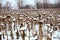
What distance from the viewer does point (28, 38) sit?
12.7ft

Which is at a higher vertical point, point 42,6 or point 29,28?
point 29,28

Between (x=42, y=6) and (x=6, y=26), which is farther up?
(x=6, y=26)

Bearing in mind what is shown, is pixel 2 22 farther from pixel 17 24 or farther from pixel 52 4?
pixel 52 4

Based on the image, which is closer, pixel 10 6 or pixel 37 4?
pixel 10 6

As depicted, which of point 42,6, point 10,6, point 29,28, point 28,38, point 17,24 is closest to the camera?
point 28,38

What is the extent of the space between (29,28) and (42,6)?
16921mm

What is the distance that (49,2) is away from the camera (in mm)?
21266

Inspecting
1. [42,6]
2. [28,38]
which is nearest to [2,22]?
[28,38]

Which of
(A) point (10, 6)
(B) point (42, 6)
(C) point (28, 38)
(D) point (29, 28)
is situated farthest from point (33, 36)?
(B) point (42, 6)

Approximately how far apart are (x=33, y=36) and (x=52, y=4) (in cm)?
1752

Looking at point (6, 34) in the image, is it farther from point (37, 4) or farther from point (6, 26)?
point (37, 4)

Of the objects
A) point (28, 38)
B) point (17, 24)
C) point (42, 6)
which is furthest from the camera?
point (42, 6)

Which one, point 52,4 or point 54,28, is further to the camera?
point 52,4

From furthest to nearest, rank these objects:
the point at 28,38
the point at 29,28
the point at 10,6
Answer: the point at 10,6 < the point at 29,28 < the point at 28,38
